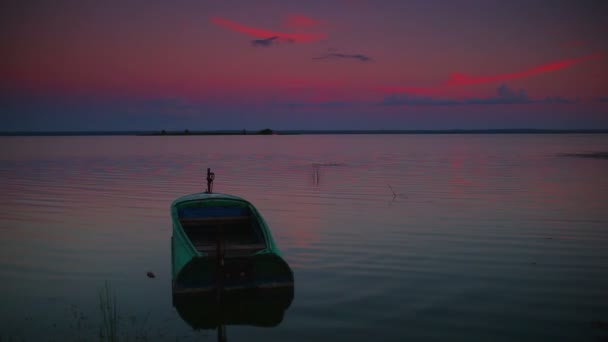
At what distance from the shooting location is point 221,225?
1391 cm

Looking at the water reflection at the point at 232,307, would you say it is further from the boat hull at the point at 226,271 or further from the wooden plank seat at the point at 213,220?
the wooden plank seat at the point at 213,220

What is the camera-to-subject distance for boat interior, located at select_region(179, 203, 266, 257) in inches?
544

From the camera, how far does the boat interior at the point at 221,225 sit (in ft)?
45.3

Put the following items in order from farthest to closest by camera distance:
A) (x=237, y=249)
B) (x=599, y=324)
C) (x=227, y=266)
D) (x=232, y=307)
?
(x=237, y=249) < (x=232, y=307) < (x=227, y=266) < (x=599, y=324)

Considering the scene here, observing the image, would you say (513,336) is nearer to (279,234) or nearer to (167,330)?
(167,330)

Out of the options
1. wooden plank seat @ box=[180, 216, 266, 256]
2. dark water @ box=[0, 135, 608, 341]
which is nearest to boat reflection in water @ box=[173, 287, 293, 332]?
dark water @ box=[0, 135, 608, 341]

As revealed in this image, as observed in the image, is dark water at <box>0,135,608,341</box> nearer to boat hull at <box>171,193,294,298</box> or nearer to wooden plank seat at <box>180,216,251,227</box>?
boat hull at <box>171,193,294,298</box>

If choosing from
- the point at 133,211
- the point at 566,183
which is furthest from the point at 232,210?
the point at 566,183

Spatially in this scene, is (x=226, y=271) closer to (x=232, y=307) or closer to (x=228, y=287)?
(x=228, y=287)

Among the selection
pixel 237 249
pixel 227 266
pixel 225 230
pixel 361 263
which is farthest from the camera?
pixel 225 230

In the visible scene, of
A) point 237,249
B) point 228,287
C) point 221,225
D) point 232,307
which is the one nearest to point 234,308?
point 232,307

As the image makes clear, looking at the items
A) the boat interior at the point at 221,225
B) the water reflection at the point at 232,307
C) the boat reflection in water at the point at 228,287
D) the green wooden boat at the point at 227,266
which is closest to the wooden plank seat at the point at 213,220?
the boat interior at the point at 221,225

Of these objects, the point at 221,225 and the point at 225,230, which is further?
the point at 225,230

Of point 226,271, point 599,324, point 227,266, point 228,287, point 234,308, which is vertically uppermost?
point 227,266
